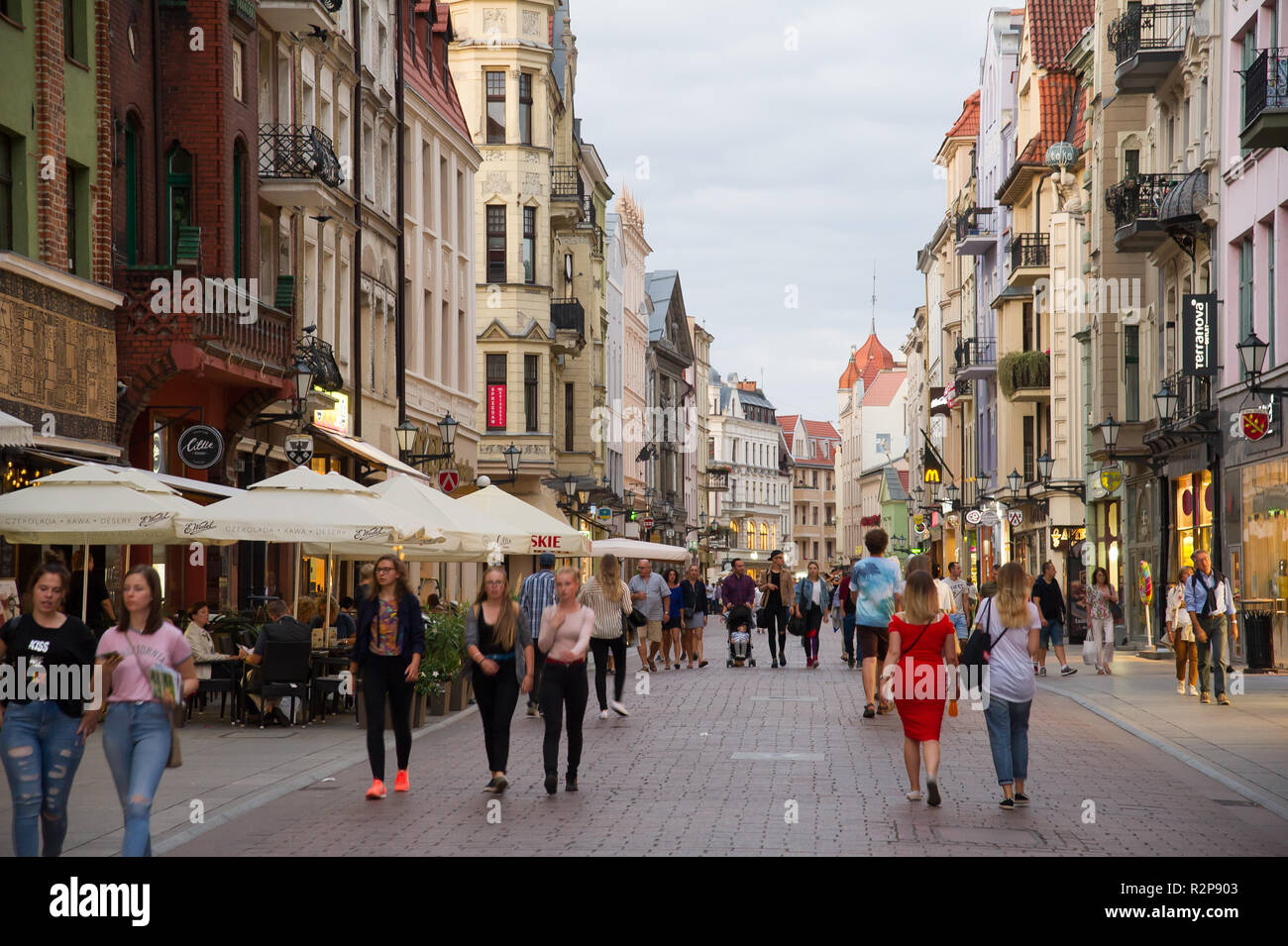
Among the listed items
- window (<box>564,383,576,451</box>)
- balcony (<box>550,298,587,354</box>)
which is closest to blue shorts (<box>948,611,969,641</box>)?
balcony (<box>550,298,587,354</box>)

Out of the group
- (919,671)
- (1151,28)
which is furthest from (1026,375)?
(919,671)

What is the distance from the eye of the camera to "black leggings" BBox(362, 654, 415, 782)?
44.1 feet

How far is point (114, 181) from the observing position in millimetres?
23859

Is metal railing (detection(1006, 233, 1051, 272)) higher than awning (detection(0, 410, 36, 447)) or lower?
higher

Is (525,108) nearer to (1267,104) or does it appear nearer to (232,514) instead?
(1267,104)

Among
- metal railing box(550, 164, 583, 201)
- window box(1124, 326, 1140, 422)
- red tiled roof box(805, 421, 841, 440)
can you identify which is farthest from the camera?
red tiled roof box(805, 421, 841, 440)

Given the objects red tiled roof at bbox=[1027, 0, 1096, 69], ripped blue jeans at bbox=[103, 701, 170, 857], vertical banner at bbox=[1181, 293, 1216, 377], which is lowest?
ripped blue jeans at bbox=[103, 701, 170, 857]

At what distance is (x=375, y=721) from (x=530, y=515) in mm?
14859

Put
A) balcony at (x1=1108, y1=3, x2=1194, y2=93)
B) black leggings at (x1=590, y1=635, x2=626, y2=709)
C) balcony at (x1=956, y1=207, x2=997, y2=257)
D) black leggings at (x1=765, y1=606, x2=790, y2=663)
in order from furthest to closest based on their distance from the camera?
1. balcony at (x1=956, y1=207, x2=997, y2=257)
2. balcony at (x1=1108, y1=3, x2=1194, y2=93)
3. black leggings at (x1=765, y1=606, x2=790, y2=663)
4. black leggings at (x1=590, y1=635, x2=626, y2=709)

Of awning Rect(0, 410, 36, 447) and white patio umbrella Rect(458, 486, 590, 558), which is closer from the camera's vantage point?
awning Rect(0, 410, 36, 447)

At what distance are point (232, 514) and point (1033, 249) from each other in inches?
1520

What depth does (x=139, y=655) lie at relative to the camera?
938cm

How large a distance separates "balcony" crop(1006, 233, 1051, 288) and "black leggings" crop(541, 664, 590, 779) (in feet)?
135

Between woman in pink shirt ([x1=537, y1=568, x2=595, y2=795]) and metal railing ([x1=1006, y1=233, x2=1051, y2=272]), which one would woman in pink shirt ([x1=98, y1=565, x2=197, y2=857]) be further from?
metal railing ([x1=1006, y1=233, x2=1051, y2=272])
